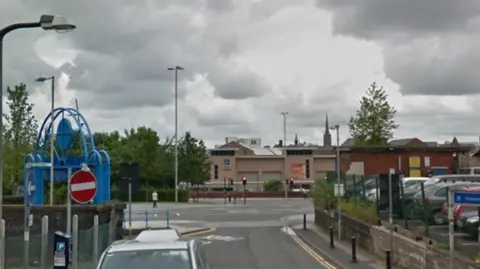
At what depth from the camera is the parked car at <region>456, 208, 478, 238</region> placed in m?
21.7

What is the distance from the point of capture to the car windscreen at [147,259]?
11516 millimetres

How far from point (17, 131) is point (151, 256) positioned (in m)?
49.8

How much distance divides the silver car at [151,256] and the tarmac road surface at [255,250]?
37.6ft

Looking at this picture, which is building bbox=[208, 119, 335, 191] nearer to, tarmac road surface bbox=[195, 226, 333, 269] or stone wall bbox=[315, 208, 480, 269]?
tarmac road surface bbox=[195, 226, 333, 269]

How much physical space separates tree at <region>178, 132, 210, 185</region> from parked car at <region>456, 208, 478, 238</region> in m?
88.5

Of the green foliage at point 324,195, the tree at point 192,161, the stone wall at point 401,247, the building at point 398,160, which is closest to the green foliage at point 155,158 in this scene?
the tree at point 192,161

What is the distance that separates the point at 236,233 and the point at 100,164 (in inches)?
305

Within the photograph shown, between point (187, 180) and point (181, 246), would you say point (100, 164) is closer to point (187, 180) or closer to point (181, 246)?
point (181, 246)

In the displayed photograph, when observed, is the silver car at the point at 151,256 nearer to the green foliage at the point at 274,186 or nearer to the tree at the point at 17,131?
the tree at the point at 17,131

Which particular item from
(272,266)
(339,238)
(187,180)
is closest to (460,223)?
(272,266)

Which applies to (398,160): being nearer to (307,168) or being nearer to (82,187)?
(82,187)

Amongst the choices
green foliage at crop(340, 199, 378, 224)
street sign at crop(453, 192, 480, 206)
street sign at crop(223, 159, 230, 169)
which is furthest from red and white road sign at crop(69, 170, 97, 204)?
street sign at crop(223, 159, 230, 169)

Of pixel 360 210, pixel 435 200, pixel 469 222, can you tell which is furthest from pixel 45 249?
pixel 360 210

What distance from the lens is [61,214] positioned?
1109 inches
